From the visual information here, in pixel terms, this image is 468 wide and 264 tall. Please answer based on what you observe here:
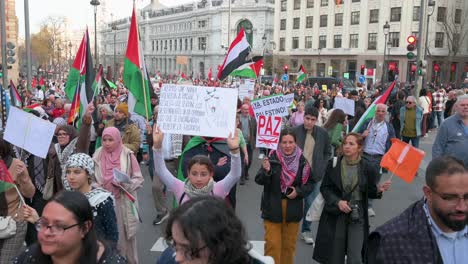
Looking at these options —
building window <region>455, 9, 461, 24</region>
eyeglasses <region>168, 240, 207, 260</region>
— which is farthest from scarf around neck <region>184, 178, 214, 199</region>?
building window <region>455, 9, 461, 24</region>

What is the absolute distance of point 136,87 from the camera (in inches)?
256

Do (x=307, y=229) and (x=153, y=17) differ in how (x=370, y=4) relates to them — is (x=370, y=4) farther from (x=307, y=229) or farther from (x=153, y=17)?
(x=153, y=17)

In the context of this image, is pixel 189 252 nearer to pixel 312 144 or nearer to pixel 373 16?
pixel 312 144

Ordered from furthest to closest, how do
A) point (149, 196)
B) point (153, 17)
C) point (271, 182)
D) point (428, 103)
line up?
point (153, 17), point (428, 103), point (149, 196), point (271, 182)

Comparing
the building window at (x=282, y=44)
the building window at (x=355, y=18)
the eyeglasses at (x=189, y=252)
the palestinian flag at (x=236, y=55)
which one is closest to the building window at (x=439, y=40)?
the building window at (x=355, y=18)

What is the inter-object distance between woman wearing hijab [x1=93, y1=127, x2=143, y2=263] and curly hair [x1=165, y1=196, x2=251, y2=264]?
2.70m

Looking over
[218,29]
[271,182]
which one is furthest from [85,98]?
[218,29]

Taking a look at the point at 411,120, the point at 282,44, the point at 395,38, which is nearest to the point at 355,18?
the point at 395,38

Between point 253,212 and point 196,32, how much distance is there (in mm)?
104065

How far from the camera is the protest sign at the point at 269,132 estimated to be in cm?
519

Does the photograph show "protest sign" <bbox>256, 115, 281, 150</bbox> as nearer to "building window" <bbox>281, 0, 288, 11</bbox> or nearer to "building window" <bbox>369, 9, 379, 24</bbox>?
→ "building window" <bbox>369, 9, 379, 24</bbox>

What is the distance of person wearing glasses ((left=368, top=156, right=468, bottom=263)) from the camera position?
7.41ft

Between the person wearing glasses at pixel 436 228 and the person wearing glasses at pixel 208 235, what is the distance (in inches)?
27.4

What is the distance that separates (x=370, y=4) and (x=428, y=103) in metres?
46.0
